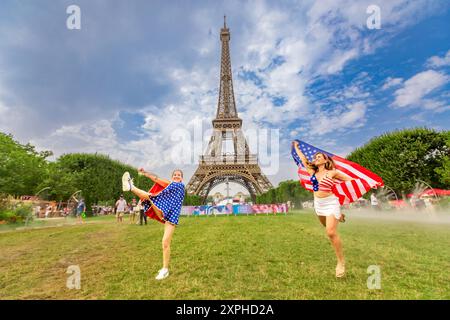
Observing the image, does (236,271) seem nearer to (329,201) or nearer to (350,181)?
(329,201)

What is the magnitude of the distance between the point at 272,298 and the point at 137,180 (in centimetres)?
3736

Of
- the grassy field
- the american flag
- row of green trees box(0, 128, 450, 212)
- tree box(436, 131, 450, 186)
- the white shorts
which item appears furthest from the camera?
row of green trees box(0, 128, 450, 212)

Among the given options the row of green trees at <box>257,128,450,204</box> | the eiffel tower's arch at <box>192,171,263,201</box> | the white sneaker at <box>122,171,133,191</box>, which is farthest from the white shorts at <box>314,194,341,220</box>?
the eiffel tower's arch at <box>192,171,263,201</box>

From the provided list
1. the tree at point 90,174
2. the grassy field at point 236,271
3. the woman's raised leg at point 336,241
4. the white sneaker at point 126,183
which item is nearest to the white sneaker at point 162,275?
the grassy field at point 236,271

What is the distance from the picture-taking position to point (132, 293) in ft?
12.8

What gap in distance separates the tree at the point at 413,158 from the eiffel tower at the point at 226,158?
1811cm

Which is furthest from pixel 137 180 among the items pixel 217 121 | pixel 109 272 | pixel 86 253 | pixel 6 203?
pixel 109 272

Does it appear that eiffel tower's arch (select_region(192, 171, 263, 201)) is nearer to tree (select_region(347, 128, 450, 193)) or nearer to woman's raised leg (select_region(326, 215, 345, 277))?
tree (select_region(347, 128, 450, 193))

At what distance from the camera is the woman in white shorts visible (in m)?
4.59

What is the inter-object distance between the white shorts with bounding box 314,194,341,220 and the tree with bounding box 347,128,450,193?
24.7 m

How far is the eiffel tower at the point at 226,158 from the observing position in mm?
41438

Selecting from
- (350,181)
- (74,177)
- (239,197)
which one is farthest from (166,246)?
(239,197)

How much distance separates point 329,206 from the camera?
477 centimetres
